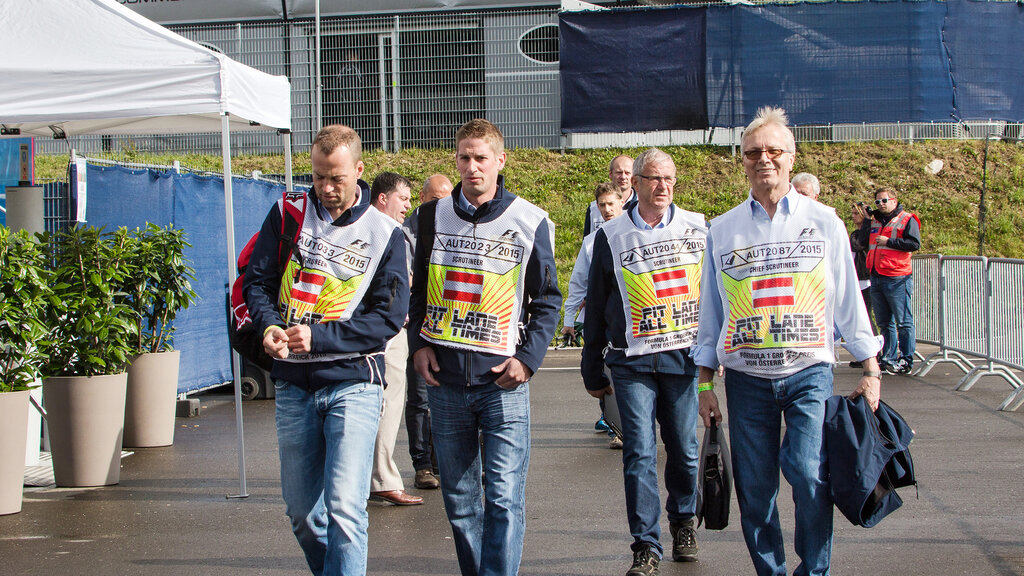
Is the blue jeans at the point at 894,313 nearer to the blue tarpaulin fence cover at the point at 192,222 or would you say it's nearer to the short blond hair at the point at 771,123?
the blue tarpaulin fence cover at the point at 192,222

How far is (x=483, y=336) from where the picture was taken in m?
4.34

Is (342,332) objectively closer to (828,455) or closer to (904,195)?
(828,455)

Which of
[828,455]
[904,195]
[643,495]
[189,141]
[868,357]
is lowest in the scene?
[643,495]

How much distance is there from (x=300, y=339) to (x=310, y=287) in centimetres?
35

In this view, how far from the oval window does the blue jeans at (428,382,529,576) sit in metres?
15.9

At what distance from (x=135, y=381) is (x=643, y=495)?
5.17 m

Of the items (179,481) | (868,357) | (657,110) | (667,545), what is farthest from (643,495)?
(657,110)

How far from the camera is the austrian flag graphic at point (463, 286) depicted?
438 cm

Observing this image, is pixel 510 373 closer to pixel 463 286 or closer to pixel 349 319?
pixel 463 286

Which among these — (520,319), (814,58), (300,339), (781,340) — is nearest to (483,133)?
(520,319)

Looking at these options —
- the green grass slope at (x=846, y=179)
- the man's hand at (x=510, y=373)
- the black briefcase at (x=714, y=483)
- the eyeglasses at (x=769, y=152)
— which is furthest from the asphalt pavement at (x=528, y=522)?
the green grass slope at (x=846, y=179)

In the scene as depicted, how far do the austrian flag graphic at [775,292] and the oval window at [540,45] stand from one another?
15.9 meters

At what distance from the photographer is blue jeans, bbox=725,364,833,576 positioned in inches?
166

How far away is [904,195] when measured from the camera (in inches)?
719
